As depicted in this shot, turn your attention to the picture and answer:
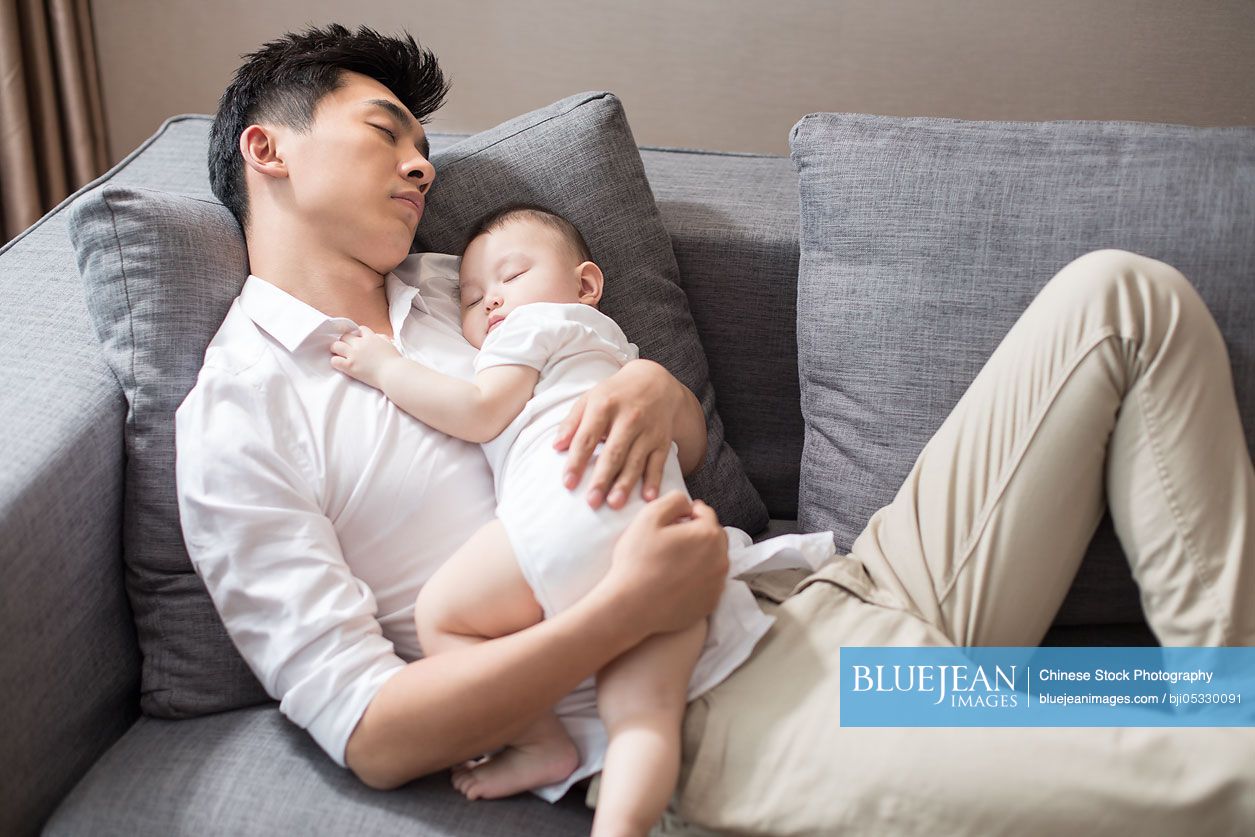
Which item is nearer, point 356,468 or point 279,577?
point 279,577

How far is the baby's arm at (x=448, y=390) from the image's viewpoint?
125cm

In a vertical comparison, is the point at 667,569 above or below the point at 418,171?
below

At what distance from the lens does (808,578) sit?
1291 millimetres

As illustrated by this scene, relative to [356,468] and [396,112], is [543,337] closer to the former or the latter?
[356,468]

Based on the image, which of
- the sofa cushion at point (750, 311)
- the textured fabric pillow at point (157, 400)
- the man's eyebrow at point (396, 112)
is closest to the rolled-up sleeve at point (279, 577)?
the textured fabric pillow at point (157, 400)

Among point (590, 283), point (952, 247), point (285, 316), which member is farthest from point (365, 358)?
point (952, 247)

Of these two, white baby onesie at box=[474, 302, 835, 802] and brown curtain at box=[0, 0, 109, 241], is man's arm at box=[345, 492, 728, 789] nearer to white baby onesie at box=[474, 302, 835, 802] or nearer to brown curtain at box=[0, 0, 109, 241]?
white baby onesie at box=[474, 302, 835, 802]

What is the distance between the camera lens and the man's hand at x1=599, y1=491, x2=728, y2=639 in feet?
3.61

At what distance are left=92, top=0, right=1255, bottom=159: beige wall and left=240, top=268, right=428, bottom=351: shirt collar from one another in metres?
1.30

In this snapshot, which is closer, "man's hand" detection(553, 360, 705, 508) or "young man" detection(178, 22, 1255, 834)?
"young man" detection(178, 22, 1255, 834)

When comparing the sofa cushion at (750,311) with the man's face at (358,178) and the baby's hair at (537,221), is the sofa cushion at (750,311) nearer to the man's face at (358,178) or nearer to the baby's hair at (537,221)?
the baby's hair at (537,221)

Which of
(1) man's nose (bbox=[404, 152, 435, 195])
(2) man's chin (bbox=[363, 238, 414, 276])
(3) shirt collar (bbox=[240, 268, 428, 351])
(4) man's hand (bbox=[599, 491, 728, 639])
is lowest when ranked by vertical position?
(4) man's hand (bbox=[599, 491, 728, 639])

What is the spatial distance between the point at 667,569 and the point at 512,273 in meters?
0.48

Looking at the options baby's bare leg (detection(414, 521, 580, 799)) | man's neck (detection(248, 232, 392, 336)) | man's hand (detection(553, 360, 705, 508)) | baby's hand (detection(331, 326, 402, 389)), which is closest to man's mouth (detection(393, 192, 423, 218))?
man's neck (detection(248, 232, 392, 336))
